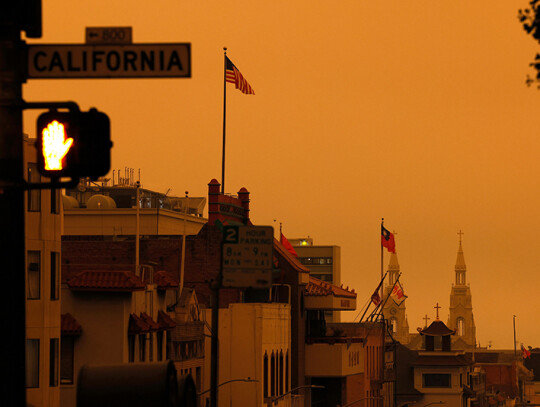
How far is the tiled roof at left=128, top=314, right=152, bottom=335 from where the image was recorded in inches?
1831

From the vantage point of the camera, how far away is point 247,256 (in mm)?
31969

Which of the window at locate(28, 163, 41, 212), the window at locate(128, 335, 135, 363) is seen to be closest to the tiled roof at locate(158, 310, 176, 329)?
the window at locate(128, 335, 135, 363)

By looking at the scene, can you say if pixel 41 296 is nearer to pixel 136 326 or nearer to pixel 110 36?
pixel 136 326

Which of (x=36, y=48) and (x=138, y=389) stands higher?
(x=36, y=48)

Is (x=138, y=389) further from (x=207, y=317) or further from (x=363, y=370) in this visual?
(x=363, y=370)

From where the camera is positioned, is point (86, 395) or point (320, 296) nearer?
point (86, 395)

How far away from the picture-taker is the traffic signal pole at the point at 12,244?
31.2 feet

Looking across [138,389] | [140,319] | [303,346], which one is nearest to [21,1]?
[138,389]

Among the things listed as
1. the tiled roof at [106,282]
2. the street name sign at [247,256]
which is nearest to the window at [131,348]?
the tiled roof at [106,282]

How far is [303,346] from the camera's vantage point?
73.3m

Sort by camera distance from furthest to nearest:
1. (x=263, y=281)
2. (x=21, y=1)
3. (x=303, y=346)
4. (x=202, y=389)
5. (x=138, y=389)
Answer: (x=303, y=346) < (x=202, y=389) < (x=263, y=281) < (x=138, y=389) < (x=21, y=1)

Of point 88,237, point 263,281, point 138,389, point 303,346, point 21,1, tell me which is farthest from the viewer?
point 88,237

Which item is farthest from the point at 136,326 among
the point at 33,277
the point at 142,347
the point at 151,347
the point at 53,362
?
the point at 33,277

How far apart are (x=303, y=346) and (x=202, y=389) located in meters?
17.2
